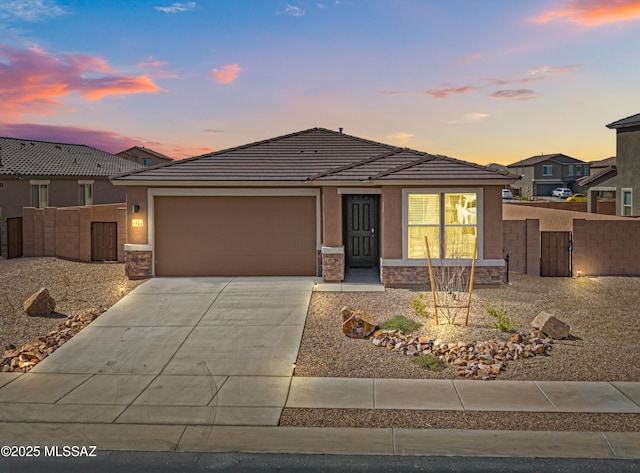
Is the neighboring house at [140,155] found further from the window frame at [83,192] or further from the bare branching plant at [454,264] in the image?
the bare branching plant at [454,264]

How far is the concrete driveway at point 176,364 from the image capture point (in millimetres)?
8359

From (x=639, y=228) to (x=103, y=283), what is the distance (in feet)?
50.5

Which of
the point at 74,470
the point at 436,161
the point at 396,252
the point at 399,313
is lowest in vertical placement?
the point at 74,470

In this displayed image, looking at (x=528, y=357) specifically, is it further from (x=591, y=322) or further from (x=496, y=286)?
(x=496, y=286)

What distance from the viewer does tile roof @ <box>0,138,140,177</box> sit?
30875 millimetres

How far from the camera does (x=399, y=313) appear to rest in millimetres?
12906

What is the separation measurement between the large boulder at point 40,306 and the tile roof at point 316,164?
14.3 ft

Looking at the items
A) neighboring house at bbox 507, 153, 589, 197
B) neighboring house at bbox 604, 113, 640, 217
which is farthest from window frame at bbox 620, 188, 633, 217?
neighboring house at bbox 507, 153, 589, 197

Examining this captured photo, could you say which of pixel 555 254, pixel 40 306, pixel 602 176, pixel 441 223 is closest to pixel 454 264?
pixel 441 223

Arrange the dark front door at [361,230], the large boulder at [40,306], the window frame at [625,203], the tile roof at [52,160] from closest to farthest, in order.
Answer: the large boulder at [40,306] < the dark front door at [361,230] < the window frame at [625,203] < the tile roof at [52,160]

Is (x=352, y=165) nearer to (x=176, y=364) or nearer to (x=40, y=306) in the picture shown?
(x=176, y=364)

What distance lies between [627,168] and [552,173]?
51002mm

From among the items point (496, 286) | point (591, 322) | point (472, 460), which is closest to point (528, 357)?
point (591, 322)

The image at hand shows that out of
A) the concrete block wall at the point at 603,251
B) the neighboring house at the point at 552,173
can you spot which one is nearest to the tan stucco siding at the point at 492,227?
the concrete block wall at the point at 603,251
